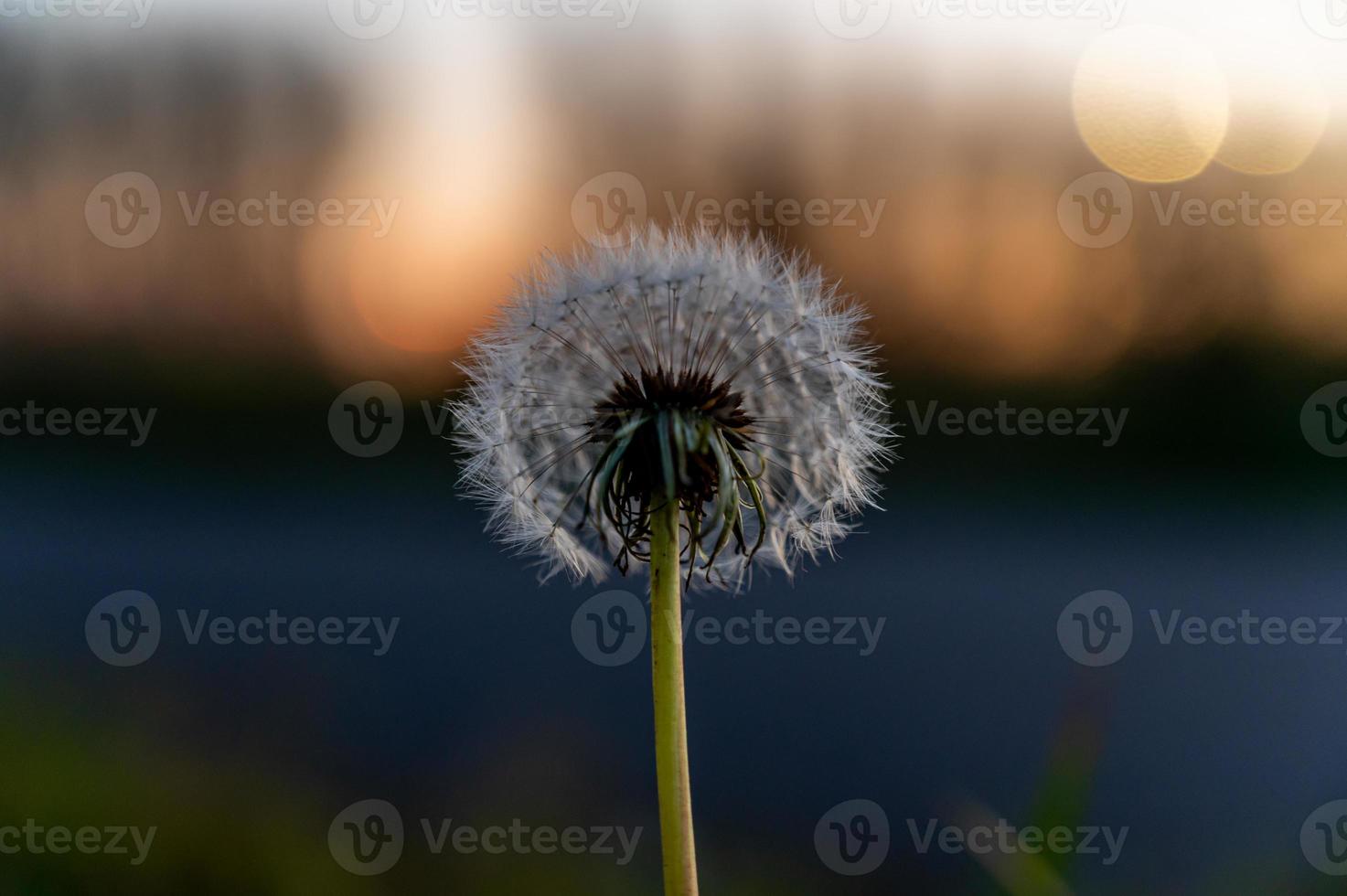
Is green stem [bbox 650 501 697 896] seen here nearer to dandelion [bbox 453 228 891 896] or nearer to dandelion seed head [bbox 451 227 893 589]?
dandelion [bbox 453 228 891 896]

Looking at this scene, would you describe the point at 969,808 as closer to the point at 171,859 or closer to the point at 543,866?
the point at 543,866

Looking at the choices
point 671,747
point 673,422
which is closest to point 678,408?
point 673,422

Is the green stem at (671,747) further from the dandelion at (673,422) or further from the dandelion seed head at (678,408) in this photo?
the dandelion seed head at (678,408)

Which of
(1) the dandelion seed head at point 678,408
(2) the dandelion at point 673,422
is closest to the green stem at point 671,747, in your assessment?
(2) the dandelion at point 673,422

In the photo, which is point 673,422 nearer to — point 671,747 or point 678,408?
point 678,408

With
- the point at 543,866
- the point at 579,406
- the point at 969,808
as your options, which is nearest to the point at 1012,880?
the point at 969,808

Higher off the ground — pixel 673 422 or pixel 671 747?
pixel 673 422

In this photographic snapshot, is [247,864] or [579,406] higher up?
[579,406]
